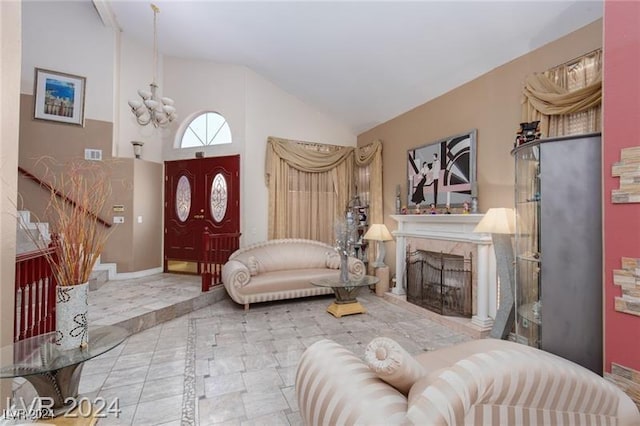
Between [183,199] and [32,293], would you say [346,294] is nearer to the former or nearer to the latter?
[32,293]

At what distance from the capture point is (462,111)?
12.3 ft

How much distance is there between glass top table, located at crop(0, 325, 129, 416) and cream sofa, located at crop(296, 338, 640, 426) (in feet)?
4.40

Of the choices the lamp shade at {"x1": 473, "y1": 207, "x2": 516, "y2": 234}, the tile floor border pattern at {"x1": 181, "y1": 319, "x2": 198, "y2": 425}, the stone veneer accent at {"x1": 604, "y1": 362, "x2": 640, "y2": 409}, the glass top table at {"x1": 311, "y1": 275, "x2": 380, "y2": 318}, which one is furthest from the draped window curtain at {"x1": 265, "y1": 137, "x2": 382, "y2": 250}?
the stone veneer accent at {"x1": 604, "y1": 362, "x2": 640, "y2": 409}

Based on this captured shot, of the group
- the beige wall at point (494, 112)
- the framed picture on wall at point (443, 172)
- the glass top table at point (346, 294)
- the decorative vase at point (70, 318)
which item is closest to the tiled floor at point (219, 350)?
the glass top table at point (346, 294)

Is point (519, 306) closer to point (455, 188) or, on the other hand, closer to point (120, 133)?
point (455, 188)

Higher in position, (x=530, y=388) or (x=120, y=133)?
(x=120, y=133)

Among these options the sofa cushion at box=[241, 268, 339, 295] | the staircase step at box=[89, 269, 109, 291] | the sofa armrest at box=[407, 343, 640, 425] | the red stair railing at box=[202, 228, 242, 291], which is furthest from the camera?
the red stair railing at box=[202, 228, 242, 291]

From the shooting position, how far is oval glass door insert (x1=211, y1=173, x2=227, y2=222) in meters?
5.34

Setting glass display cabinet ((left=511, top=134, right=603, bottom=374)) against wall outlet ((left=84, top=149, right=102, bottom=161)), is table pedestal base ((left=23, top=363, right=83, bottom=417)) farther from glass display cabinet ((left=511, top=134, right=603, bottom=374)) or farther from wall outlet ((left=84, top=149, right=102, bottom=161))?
wall outlet ((left=84, top=149, right=102, bottom=161))

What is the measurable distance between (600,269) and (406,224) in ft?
8.89

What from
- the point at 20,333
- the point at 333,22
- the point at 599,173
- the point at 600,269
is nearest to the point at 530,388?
the point at 600,269

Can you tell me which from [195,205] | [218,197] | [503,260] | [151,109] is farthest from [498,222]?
[195,205]

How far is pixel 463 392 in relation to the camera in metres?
0.89

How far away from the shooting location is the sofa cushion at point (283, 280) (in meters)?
4.14
